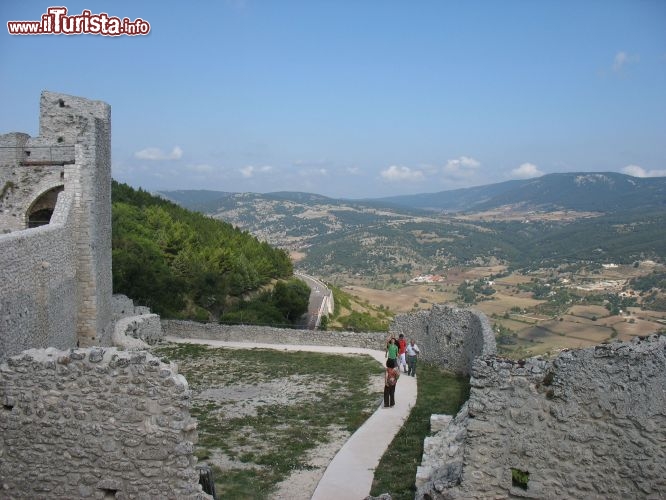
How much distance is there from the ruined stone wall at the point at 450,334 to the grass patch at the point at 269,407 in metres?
1.87

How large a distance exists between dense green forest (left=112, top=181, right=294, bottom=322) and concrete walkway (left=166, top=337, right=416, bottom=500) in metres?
16.5

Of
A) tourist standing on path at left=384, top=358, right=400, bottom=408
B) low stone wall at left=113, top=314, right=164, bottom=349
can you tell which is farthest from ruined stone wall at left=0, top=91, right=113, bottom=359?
tourist standing on path at left=384, top=358, right=400, bottom=408

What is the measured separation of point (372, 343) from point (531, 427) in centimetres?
1703

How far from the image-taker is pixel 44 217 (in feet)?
52.8

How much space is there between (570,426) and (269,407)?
8.96 metres

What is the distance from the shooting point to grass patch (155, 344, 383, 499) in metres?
9.63

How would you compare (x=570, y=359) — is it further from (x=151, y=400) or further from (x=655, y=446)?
(x=151, y=400)

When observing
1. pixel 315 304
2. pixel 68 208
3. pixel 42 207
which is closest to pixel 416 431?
pixel 68 208

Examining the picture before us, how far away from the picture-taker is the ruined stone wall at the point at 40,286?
9.11 meters

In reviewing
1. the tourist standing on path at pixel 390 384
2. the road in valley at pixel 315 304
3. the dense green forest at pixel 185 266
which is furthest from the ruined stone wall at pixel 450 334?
the road in valley at pixel 315 304

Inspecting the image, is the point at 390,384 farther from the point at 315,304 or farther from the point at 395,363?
the point at 315,304

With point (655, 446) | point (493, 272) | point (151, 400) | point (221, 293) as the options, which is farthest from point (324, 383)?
point (493, 272)

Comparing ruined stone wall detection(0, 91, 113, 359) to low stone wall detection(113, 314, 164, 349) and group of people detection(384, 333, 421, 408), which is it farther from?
group of people detection(384, 333, 421, 408)

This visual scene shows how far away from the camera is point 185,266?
1341 inches
